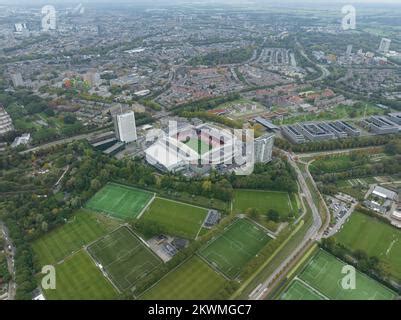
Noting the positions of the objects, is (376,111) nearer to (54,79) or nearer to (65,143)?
(65,143)

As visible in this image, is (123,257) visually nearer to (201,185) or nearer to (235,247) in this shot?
(235,247)

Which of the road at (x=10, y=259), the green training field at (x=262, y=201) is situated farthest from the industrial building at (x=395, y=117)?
the road at (x=10, y=259)

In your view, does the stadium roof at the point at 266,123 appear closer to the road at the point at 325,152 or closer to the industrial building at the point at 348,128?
the road at the point at 325,152

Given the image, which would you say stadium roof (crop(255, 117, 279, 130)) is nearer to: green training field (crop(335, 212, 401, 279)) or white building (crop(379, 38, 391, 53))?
green training field (crop(335, 212, 401, 279))

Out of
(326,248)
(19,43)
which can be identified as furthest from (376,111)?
(19,43)

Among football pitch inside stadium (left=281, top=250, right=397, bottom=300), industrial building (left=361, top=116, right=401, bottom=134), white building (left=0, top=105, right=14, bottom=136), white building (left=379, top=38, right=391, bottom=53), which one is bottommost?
football pitch inside stadium (left=281, top=250, right=397, bottom=300)

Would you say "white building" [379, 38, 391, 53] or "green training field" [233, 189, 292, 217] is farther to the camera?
"white building" [379, 38, 391, 53]

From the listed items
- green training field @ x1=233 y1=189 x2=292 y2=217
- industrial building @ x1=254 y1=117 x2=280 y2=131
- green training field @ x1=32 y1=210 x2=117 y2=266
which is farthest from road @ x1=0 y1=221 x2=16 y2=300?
industrial building @ x1=254 y1=117 x2=280 y2=131
